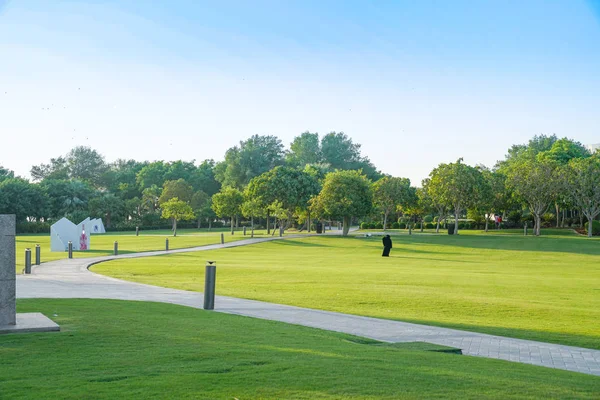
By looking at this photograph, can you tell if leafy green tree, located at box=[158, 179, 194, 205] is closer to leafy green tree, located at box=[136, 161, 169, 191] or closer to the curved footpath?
leafy green tree, located at box=[136, 161, 169, 191]

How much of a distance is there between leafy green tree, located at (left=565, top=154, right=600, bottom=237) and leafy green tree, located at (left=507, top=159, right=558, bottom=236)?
70.8 inches

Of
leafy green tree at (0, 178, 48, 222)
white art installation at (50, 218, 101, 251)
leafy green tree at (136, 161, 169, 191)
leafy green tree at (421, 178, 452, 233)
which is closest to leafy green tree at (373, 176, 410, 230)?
leafy green tree at (421, 178, 452, 233)

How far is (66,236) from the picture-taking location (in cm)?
4894

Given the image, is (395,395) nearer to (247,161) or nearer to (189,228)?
(189,228)

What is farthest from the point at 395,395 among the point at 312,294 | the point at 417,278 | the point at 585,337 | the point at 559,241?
the point at 559,241

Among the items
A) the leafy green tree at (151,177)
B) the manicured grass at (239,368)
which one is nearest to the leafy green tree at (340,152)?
the leafy green tree at (151,177)

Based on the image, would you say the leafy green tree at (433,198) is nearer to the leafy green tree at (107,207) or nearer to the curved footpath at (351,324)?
the leafy green tree at (107,207)

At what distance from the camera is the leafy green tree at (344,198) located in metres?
70.5

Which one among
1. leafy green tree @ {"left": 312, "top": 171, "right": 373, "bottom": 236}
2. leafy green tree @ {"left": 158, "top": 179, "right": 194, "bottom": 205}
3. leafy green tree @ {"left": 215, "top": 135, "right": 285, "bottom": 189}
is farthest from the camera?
leafy green tree @ {"left": 215, "top": 135, "right": 285, "bottom": 189}

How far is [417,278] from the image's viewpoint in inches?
1017

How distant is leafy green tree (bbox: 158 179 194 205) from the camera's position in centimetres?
11031

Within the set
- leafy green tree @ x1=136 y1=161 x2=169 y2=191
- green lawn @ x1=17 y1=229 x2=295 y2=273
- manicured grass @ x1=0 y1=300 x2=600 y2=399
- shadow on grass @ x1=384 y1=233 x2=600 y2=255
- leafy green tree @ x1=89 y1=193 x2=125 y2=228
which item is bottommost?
green lawn @ x1=17 y1=229 x2=295 y2=273

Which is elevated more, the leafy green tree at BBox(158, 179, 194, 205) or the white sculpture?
the leafy green tree at BBox(158, 179, 194, 205)

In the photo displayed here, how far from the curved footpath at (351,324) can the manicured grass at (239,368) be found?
1.18 m
